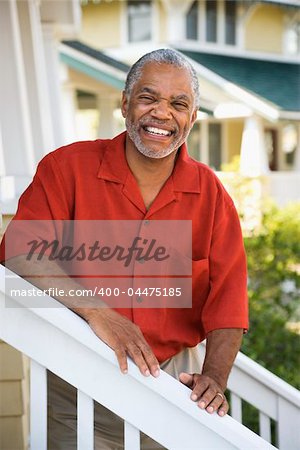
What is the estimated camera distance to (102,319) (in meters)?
2.22

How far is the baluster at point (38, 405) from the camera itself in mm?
2283

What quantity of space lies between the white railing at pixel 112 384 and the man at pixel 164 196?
0.81ft

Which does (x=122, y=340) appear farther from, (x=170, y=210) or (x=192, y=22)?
(x=192, y=22)

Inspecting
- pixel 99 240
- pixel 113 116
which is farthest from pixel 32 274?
pixel 113 116

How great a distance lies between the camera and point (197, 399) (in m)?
2.21

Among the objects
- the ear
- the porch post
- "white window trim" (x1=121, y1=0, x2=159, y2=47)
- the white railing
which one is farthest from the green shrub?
"white window trim" (x1=121, y1=0, x2=159, y2=47)

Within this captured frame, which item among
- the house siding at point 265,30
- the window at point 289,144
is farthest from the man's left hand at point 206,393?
the window at point 289,144

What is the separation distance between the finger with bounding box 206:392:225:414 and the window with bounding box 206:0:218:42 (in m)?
16.4

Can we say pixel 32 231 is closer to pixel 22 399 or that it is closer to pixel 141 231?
pixel 141 231

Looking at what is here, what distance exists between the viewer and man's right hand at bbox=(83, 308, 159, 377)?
2.16m

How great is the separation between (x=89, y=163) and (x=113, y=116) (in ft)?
46.3

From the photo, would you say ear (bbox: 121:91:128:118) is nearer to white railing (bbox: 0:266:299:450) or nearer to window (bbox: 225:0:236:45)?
white railing (bbox: 0:266:299:450)

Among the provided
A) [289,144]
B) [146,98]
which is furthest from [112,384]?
[289,144]

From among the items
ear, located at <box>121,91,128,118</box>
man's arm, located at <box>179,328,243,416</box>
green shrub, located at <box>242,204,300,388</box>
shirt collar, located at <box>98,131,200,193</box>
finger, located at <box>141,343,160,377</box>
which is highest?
ear, located at <box>121,91,128,118</box>
